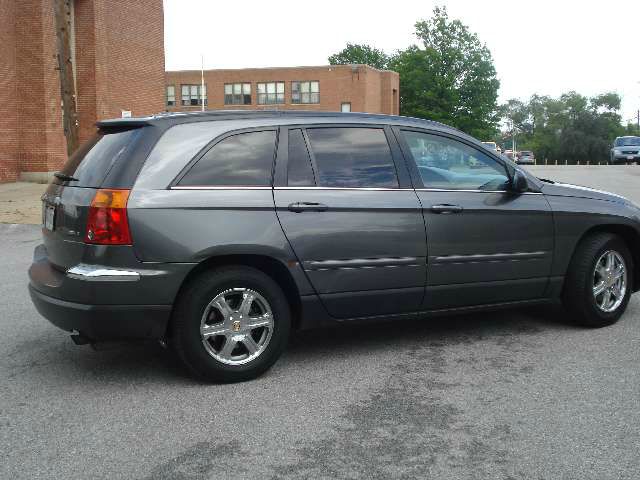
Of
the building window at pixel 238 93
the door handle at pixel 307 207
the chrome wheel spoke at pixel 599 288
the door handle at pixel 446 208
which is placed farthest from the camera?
the building window at pixel 238 93

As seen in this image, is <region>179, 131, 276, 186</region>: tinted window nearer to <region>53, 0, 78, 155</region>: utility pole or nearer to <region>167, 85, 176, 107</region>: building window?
<region>53, 0, 78, 155</region>: utility pole

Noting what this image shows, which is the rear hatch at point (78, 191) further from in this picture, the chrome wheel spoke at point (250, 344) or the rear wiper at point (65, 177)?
the chrome wheel spoke at point (250, 344)

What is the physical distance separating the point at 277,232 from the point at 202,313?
68 centimetres

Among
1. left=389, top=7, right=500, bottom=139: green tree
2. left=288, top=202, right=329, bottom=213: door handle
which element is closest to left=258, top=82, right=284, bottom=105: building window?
left=389, top=7, right=500, bottom=139: green tree

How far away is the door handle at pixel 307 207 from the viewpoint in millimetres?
4805

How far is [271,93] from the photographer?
72062mm

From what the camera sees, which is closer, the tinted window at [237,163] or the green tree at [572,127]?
the tinted window at [237,163]

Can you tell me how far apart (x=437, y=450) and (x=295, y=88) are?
69.6m

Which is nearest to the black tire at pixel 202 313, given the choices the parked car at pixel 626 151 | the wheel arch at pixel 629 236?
the wheel arch at pixel 629 236

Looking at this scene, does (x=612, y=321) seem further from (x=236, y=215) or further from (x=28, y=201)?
(x=28, y=201)

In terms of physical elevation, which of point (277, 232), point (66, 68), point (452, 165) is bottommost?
point (277, 232)

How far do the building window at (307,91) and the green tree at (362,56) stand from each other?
30.9 metres

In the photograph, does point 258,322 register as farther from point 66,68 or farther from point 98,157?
point 66,68

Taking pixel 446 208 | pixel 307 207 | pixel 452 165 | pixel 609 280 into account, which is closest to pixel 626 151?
pixel 609 280
